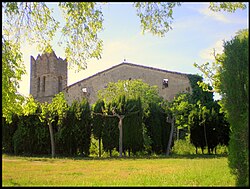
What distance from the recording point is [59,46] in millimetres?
5961

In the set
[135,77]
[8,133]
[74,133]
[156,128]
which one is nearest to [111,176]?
[74,133]

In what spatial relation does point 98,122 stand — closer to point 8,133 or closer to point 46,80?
point 8,133

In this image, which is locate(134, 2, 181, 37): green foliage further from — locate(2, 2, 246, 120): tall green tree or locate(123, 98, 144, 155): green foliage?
locate(123, 98, 144, 155): green foliage

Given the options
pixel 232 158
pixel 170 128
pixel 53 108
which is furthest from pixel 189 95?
pixel 232 158

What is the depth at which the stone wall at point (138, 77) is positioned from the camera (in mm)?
25969

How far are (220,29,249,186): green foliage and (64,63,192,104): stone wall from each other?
20.3m

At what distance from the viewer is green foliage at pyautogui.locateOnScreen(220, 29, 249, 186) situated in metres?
5.15

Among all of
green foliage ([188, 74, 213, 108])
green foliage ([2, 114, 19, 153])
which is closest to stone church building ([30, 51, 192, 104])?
green foliage ([188, 74, 213, 108])

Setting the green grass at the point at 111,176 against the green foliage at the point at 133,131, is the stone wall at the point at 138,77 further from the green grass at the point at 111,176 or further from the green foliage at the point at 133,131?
the green grass at the point at 111,176

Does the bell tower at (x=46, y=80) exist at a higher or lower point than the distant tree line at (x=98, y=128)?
higher

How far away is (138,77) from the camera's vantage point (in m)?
26.4

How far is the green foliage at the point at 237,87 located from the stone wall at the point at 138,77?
20.3 meters

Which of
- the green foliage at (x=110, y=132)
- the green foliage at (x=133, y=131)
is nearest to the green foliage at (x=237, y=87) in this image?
the green foliage at (x=133, y=131)

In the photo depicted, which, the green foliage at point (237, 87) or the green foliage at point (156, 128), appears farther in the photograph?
the green foliage at point (156, 128)
